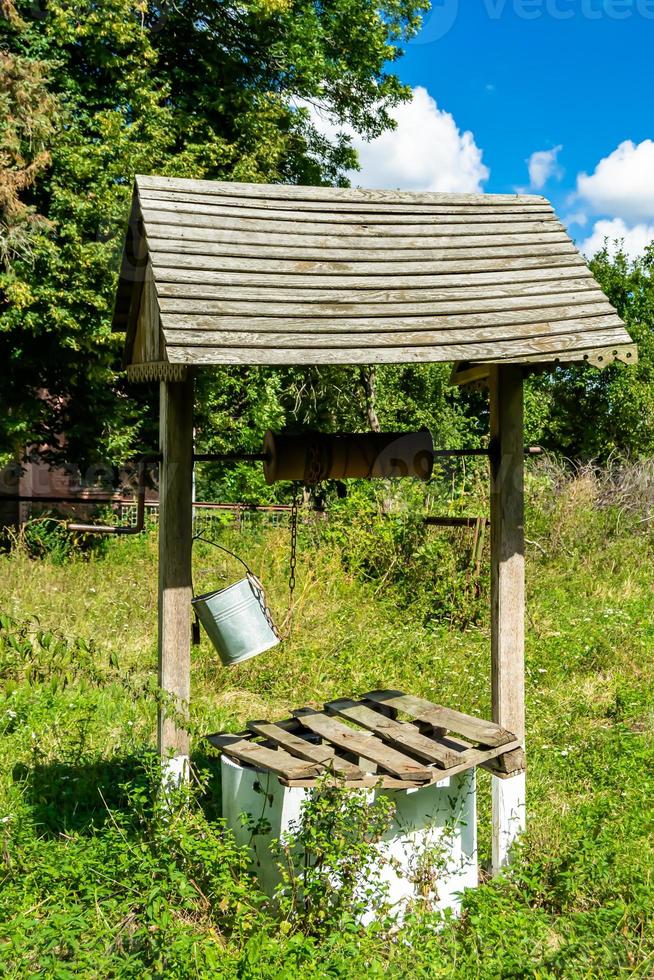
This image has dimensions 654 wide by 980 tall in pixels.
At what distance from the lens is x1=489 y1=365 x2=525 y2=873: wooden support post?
4156 millimetres

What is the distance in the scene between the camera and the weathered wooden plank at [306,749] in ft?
11.5

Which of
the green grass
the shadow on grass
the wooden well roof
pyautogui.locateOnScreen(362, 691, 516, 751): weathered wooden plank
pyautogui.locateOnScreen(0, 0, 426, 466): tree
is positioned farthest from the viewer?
pyautogui.locateOnScreen(0, 0, 426, 466): tree

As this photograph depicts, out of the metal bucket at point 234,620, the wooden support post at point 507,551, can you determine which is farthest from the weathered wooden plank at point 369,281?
the metal bucket at point 234,620

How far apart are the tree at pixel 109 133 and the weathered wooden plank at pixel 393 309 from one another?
8783 mm

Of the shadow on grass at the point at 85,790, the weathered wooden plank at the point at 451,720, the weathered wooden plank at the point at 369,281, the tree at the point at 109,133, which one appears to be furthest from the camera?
the tree at the point at 109,133

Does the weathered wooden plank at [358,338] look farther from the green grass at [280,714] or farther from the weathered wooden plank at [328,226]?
the green grass at [280,714]

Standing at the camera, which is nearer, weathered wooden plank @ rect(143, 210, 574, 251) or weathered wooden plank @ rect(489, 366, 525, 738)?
weathered wooden plank @ rect(143, 210, 574, 251)

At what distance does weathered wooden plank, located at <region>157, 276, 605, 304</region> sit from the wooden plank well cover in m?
1.94

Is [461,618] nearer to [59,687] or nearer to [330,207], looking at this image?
[59,687]

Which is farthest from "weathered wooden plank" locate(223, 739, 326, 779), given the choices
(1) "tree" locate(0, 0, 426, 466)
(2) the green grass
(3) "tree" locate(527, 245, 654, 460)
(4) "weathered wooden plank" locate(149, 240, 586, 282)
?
(3) "tree" locate(527, 245, 654, 460)

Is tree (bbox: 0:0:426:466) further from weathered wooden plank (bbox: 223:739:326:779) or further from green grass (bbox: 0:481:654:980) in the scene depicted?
weathered wooden plank (bbox: 223:739:326:779)

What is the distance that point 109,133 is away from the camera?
40.4 ft

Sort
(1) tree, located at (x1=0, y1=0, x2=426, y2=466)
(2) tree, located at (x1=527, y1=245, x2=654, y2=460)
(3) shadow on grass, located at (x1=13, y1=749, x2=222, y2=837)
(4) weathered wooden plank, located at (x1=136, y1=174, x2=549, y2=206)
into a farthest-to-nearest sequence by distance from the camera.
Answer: (2) tree, located at (x1=527, y1=245, x2=654, y2=460) < (1) tree, located at (x1=0, y1=0, x2=426, y2=466) < (3) shadow on grass, located at (x1=13, y1=749, x2=222, y2=837) < (4) weathered wooden plank, located at (x1=136, y1=174, x2=549, y2=206)

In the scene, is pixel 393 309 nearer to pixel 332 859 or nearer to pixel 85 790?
pixel 332 859
